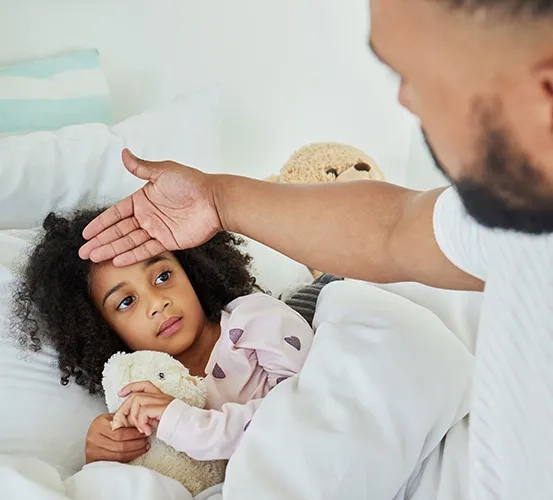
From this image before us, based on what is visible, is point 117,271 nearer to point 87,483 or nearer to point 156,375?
point 156,375

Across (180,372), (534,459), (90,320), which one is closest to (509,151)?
(534,459)

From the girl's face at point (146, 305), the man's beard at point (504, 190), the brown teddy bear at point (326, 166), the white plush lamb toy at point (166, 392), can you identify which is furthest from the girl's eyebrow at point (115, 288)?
the man's beard at point (504, 190)

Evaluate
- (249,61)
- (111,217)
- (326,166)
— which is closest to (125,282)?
(111,217)

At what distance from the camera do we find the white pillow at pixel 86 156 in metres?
1.33

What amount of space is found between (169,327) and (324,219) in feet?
1.17

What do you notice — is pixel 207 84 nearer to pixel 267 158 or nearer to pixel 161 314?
pixel 267 158

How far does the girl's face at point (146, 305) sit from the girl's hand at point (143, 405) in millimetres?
133

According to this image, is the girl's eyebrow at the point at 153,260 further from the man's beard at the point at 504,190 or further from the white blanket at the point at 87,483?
the man's beard at the point at 504,190

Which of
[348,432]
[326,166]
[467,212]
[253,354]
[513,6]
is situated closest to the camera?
[513,6]

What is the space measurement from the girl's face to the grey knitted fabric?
176 millimetres

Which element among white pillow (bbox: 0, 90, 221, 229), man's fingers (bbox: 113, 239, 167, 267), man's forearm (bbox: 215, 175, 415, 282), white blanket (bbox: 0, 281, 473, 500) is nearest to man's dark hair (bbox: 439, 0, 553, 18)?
man's forearm (bbox: 215, 175, 415, 282)

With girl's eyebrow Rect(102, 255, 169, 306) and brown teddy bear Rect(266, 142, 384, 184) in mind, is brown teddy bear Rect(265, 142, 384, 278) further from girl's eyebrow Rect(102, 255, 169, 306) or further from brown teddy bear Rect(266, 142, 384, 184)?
girl's eyebrow Rect(102, 255, 169, 306)

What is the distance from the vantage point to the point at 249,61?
1660mm

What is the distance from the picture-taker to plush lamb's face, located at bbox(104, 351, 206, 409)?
1.11m
